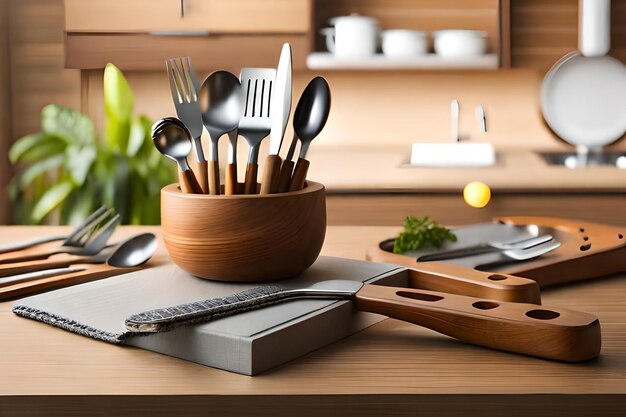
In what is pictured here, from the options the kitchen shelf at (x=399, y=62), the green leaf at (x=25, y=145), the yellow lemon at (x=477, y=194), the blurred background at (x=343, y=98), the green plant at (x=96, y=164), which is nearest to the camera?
the yellow lemon at (x=477, y=194)

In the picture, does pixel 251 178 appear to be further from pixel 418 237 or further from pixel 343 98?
pixel 343 98

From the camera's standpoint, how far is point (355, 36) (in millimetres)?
3057

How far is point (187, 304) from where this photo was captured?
884mm

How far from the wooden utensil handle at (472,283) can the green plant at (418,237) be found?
0.29 ft

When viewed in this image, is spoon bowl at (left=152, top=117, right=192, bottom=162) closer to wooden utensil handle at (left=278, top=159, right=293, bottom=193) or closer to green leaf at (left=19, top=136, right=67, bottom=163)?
wooden utensil handle at (left=278, top=159, right=293, bottom=193)

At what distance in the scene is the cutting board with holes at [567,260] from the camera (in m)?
1.16

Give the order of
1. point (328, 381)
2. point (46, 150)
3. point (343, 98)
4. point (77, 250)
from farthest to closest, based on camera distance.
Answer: point (343, 98) < point (46, 150) < point (77, 250) < point (328, 381)

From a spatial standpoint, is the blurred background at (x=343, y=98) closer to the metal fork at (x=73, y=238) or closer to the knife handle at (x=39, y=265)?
the metal fork at (x=73, y=238)

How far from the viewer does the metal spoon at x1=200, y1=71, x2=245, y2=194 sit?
103 cm

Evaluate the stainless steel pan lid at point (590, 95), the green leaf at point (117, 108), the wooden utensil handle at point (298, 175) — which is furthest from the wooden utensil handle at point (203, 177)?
the stainless steel pan lid at point (590, 95)

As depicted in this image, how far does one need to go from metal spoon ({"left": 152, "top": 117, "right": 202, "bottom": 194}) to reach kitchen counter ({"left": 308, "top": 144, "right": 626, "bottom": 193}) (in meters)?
1.59

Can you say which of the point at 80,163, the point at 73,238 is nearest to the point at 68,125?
the point at 80,163

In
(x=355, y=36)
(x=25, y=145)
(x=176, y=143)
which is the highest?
(x=355, y=36)

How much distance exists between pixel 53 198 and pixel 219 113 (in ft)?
7.24
